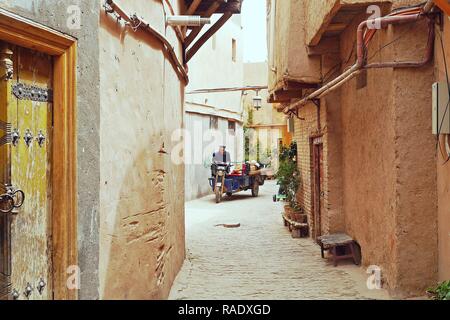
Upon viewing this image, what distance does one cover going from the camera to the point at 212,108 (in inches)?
821

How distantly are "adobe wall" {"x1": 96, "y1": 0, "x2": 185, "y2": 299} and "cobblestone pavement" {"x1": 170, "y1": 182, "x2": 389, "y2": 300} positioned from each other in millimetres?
885

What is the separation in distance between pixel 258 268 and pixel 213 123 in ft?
44.6

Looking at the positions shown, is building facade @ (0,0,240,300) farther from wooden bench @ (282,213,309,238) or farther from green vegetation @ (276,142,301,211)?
green vegetation @ (276,142,301,211)

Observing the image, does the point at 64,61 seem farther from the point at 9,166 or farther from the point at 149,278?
the point at 149,278

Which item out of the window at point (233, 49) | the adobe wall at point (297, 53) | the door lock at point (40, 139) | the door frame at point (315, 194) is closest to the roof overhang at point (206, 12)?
the adobe wall at point (297, 53)

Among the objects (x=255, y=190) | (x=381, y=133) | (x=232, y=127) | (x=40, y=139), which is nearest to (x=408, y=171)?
(x=381, y=133)

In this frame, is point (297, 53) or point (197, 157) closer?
point (297, 53)

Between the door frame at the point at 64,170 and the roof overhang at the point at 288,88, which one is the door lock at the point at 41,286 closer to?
the door frame at the point at 64,170

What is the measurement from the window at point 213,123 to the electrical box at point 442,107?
1580cm

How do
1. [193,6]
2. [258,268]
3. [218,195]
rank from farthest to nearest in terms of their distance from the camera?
[218,195]
[193,6]
[258,268]

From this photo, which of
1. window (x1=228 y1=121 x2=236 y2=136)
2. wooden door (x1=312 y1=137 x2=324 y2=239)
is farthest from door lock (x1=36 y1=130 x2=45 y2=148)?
window (x1=228 y1=121 x2=236 y2=136)

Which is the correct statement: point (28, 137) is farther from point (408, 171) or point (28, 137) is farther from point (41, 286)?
point (408, 171)

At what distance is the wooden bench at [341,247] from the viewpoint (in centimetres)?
793
